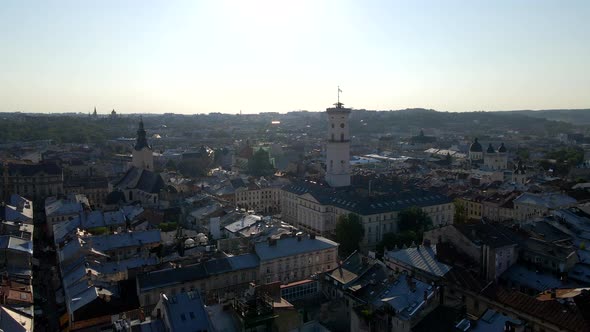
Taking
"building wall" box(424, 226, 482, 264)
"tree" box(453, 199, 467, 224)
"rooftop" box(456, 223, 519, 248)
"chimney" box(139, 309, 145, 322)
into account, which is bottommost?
"tree" box(453, 199, 467, 224)

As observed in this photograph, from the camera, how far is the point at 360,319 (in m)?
27.0

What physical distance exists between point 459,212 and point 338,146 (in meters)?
18.2

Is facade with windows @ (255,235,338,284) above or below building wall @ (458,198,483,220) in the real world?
above

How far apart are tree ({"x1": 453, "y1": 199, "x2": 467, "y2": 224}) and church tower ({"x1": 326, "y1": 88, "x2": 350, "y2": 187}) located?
15.0 metres

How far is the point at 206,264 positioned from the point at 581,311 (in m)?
23.0

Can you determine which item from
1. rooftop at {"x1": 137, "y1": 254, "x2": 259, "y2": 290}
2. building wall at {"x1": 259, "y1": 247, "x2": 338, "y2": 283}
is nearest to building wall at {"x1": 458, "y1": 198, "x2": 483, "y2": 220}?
building wall at {"x1": 259, "y1": 247, "x2": 338, "y2": 283}

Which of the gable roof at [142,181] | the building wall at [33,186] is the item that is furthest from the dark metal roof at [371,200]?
the building wall at [33,186]

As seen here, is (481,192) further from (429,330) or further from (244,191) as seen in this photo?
(429,330)

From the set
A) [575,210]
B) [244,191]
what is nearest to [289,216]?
[244,191]

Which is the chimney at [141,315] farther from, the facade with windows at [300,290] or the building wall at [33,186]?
the building wall at [33,186]

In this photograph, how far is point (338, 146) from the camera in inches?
2771

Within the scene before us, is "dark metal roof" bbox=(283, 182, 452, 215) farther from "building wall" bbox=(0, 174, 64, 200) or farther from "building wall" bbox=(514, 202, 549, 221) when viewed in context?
"building wall" bbox=(0, 174, 64, 200)

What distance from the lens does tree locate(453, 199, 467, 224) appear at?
64.6 meters

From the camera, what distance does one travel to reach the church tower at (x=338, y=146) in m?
70.3
